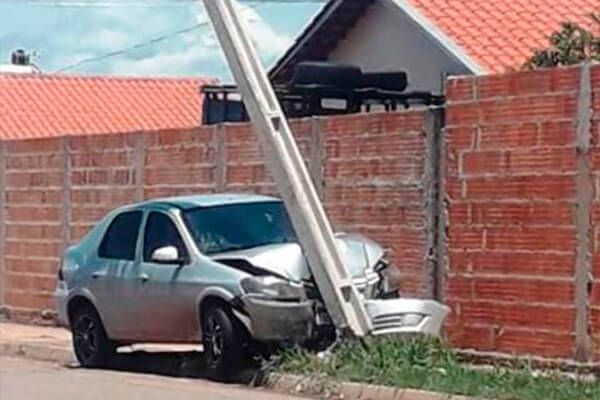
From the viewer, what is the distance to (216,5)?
685 inches

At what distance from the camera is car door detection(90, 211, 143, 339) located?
58.8 ft

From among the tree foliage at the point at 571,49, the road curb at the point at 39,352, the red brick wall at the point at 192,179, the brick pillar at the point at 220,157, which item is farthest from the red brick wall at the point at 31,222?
the tree foliage at the point at 571,49

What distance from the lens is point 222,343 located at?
1639 centimetres

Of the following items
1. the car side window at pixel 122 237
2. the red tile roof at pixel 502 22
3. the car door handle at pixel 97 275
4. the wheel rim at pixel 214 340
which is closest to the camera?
the wheel rim at pixel 214 340

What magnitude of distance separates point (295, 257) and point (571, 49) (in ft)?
24.4

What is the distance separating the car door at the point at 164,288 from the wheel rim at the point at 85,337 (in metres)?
1.11

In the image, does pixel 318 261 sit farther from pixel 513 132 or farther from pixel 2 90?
pixel 2 90

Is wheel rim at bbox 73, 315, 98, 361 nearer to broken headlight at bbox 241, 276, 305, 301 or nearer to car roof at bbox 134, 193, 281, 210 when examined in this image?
car roof at bbox 134, 193, 281, 210

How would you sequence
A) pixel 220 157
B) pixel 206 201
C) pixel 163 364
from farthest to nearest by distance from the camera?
pixel 220 157 < pixel 163 364 < pixel 206 201

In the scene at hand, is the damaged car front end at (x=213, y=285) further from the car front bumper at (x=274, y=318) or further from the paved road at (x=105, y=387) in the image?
the paved road at (x=105, y=387)

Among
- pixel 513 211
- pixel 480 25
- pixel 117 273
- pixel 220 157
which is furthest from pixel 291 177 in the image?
pixel 480 25

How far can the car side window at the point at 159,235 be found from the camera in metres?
17.4

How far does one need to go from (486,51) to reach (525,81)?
41.0ft

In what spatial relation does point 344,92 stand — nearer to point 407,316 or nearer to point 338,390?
point 407,316
